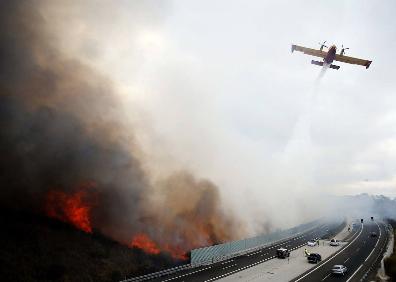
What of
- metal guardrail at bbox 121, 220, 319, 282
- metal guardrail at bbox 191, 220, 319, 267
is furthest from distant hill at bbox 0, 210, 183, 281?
metal guardrail at bbox 191, 220, 319, 267

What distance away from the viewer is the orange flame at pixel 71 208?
151ft

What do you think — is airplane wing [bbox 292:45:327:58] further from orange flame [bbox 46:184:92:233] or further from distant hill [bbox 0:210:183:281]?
orange flame [bbox 46:184:92:233]

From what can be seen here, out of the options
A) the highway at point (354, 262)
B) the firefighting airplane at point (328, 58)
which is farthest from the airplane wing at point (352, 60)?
the highway at point (354, 262)

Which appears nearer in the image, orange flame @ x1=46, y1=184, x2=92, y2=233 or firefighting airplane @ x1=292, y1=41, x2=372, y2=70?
orange flame @ x1=46, y1=184, x2=92, y2=233

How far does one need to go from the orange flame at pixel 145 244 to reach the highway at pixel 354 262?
17899mm

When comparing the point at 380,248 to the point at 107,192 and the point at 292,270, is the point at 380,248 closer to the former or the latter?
the point at 292,270

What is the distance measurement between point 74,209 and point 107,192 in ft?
16.2

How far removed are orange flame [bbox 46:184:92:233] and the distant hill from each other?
148 cm

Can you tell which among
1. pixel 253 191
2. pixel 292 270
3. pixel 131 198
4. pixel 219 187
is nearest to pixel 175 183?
pixel 131 198

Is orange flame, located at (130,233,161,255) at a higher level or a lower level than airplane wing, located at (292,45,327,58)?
lower

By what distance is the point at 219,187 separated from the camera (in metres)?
75.2

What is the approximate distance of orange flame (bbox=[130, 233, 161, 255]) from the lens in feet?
158

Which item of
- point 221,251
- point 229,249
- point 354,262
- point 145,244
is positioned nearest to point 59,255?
point 145,244

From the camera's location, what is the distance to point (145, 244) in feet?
163
